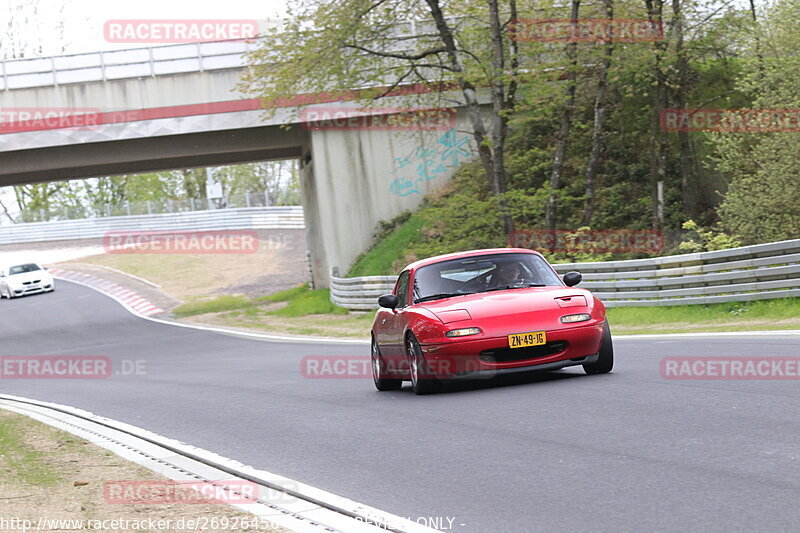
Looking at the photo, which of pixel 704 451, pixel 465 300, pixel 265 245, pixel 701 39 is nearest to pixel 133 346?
pixel 701 39

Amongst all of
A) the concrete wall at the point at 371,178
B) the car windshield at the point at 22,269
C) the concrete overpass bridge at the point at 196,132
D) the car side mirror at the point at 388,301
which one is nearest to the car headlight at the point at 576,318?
the car side mirror at the point at 388,301

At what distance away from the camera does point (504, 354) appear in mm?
10180

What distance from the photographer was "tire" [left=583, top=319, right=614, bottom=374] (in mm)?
10672

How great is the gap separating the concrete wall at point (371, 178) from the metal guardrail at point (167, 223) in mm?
32485

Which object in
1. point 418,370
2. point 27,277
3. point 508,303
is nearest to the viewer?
point 508,303

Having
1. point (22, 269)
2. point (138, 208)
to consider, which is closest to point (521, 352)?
point (22, 269)

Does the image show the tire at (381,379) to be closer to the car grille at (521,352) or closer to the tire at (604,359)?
the car grille at (521,352)

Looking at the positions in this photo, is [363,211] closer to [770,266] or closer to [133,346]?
[133,346]

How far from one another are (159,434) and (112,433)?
51 centimetres

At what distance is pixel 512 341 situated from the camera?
10.0m

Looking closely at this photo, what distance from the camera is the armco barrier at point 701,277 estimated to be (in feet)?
59.3

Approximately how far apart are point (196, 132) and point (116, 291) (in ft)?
54.4

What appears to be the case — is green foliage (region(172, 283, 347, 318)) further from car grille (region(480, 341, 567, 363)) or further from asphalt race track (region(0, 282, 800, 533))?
car grille (region(480, 341, 567, 363))

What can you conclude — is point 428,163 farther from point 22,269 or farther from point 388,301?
point 388,301
